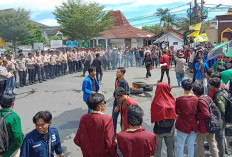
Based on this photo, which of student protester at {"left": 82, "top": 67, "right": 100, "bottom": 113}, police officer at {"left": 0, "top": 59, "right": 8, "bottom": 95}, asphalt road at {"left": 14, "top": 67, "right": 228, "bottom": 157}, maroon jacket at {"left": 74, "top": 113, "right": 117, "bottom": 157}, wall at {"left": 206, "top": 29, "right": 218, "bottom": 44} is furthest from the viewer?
wall at {"left": 206, "top": 29, "right": 218, "bottom": 44}

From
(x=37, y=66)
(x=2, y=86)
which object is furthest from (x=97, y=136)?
(x=37, y=66)

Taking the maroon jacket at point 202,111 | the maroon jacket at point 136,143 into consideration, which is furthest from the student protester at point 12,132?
the maroon jacket at point 202,111

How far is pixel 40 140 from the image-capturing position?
3.00 meters

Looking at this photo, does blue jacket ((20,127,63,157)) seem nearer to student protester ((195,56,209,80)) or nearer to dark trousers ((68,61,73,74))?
student protester ((195,56,209,80))

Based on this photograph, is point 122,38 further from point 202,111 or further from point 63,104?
point 202,111

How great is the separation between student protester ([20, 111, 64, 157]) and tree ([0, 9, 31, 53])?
3650 cm

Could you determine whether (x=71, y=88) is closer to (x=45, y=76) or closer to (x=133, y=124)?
(x=45, y=76)

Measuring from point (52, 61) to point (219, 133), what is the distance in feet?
42.0

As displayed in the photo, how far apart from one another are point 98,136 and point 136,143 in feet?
1.82

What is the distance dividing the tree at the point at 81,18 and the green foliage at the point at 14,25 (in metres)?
8.19

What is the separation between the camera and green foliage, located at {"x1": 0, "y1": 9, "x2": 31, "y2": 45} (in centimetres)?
3569

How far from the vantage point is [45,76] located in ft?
51.8

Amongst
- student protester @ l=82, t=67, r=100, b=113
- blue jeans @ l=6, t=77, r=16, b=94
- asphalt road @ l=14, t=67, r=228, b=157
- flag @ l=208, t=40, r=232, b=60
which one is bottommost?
asphalt road @ l=14, t=67, r=228, b=157

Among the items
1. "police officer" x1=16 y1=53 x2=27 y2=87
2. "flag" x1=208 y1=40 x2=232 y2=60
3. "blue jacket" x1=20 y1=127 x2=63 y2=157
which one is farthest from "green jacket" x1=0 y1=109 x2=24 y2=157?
"police officer" x1=16 y1=53 x2=27 y2=87
